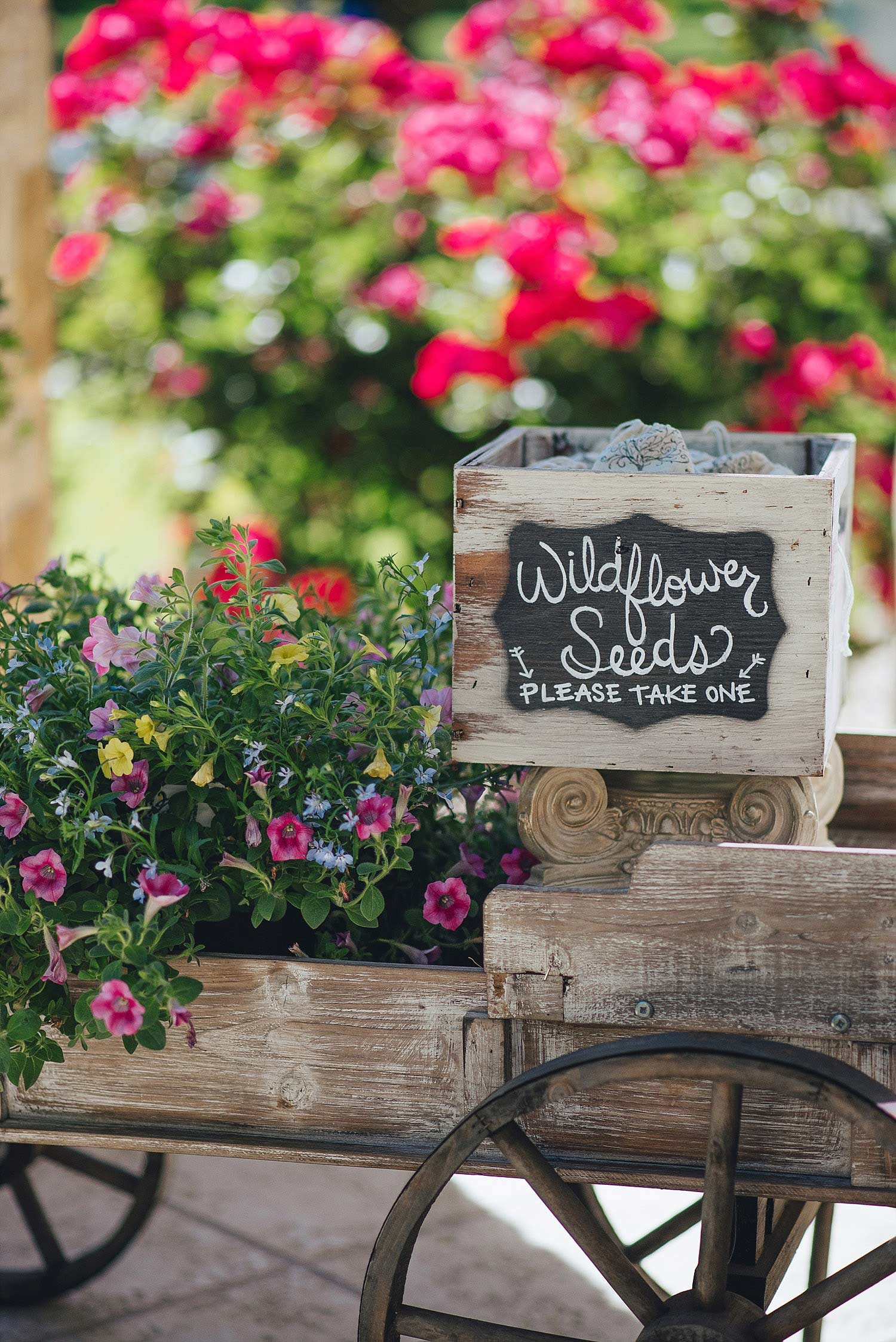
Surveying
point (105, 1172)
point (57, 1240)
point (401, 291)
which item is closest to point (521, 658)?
point (105, 1172)

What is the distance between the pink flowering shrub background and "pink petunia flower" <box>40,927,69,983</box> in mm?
2463

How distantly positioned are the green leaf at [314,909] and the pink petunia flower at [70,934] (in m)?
0.22

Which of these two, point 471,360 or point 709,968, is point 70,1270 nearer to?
point 709,968

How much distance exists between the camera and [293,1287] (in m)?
2.42

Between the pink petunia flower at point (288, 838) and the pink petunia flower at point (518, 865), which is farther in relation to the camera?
the pink petunia flower at point (518, 865)

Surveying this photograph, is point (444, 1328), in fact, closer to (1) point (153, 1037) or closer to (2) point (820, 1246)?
(1) point (153, 1037)

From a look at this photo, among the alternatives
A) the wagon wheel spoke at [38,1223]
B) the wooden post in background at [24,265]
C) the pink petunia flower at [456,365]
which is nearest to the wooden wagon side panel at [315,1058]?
the wagon wheel spoke at [38,1223]

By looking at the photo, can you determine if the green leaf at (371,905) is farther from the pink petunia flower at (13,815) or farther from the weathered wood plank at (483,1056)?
the pink petunia flower at (13,815)

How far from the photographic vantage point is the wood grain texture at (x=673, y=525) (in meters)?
1.50

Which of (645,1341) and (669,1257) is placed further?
(669,1257)

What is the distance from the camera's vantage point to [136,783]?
5.11ft

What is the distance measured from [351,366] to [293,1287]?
2562 millimetres

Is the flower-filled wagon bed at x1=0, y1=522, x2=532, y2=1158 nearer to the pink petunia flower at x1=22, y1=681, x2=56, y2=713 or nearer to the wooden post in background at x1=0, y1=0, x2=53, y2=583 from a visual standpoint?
the pink petunia flower at x1=22, y1=681, x2=56, y2=713

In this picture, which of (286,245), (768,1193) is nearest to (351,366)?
(286,245)
